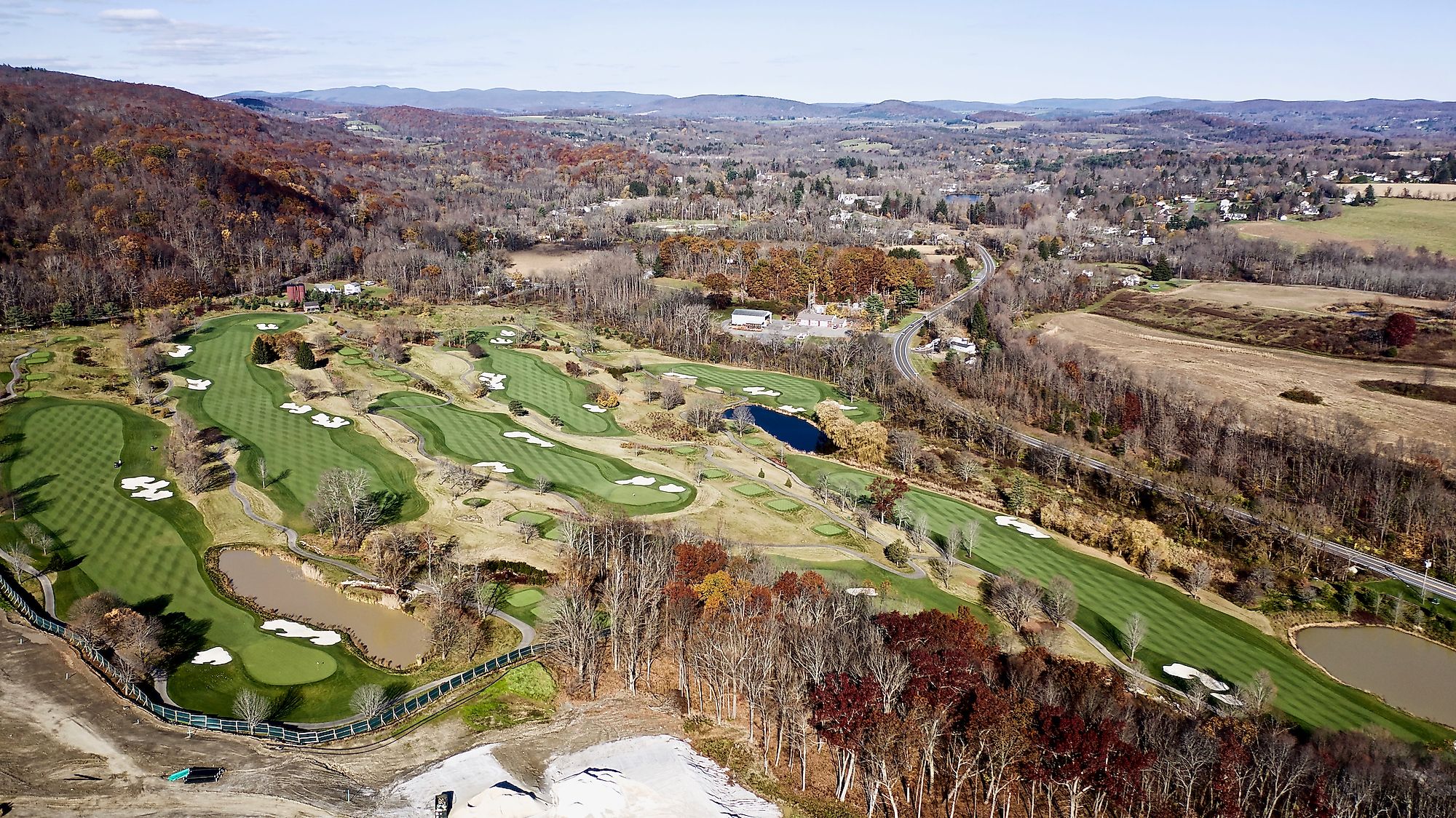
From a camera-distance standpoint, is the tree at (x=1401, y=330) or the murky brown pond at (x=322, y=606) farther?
the tree at (x=1401, y=330)

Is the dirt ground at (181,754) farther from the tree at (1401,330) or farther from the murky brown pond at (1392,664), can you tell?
the tree at (1401,330)

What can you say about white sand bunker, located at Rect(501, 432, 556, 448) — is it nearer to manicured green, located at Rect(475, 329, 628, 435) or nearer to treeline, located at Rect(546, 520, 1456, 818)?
manicured green, located at Rect(475, 329, 628, 435)

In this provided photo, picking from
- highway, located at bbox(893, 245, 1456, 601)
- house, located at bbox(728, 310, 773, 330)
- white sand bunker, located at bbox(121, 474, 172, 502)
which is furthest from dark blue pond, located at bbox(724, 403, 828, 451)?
white sand bunker, located at bbox(121, 474, 172, 502)

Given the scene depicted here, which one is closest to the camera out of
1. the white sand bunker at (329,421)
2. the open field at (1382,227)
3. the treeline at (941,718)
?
the treeline at (941,718)

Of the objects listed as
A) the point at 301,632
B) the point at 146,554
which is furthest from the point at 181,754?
the point at 146,554

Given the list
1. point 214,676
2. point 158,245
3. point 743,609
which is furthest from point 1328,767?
point 158,245

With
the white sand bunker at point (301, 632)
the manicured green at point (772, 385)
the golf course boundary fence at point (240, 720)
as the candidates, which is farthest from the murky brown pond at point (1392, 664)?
the white sand bunker at point (301, 632)

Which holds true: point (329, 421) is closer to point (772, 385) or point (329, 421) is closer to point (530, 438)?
point (530, 438)
